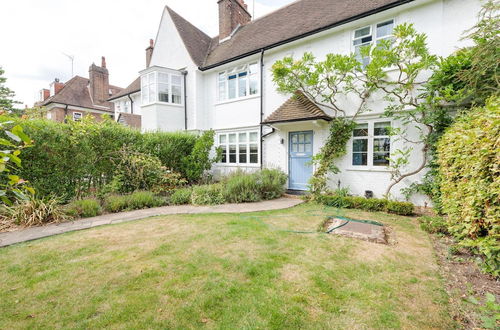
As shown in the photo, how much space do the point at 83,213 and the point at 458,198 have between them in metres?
8.70

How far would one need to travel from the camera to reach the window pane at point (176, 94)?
13711 mm

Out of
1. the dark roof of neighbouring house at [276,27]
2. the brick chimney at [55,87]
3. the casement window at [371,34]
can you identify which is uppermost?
the brick chimney at [55,87]

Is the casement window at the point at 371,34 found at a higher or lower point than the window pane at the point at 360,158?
higher

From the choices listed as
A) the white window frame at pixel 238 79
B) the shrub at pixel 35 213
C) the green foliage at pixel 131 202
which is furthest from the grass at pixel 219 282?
the white window frame at pixel 238 79

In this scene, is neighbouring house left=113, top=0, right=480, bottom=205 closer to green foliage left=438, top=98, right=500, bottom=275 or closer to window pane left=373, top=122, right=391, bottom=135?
window pane left=373, top=122, right=391, bottom=135

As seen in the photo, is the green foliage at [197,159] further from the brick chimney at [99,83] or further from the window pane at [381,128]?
the brick chimney at [99,83]

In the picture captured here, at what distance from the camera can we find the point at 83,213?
634 centimetres

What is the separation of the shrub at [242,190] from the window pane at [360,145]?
4.12m

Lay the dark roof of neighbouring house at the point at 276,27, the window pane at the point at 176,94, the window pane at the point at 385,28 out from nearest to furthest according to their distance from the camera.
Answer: the window pane at the point at 385,28, the dark roof of neighbouring house at the point at 276,27, the window pane at the point at 176,94

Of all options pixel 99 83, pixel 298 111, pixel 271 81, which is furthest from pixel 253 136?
pixel 99 83

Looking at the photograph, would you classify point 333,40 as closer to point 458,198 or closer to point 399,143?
point 399,143

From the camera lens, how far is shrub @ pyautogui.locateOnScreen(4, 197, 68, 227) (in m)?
5.55

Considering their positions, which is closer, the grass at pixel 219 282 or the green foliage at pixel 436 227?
the grass at pixel 219 282

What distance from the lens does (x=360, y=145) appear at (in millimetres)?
8664
